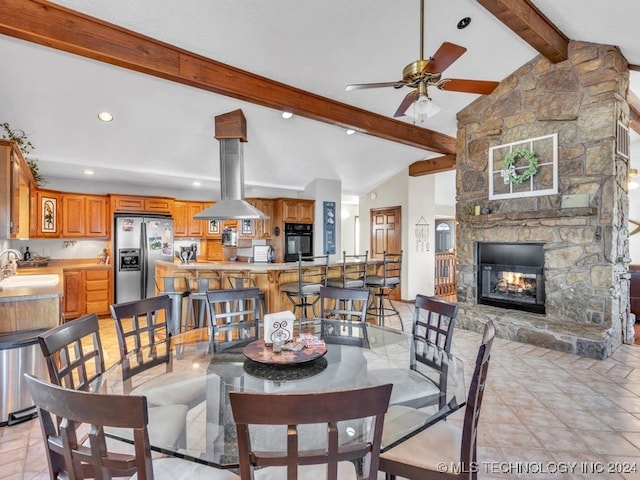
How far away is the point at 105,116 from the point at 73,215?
8.05 ft

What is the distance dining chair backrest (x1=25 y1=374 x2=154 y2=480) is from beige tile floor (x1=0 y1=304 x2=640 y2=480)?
1.48 meters

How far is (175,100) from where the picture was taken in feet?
13.3

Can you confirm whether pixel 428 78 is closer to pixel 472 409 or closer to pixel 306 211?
pixel 472 409

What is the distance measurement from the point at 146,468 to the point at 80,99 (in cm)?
417

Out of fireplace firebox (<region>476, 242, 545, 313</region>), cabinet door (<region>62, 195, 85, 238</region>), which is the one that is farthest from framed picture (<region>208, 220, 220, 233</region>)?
fireplace firebox (<region>476, 242, 545, 313</region>)

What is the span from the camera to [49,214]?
5.40 meters

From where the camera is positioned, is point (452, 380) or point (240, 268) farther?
point (240, 268)

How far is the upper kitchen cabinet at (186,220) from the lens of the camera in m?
6.67

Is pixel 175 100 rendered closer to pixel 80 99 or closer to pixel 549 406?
pixel 80 99

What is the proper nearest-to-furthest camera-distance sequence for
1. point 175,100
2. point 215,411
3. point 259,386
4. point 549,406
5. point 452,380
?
point 215,411 → point 259,386 → point 452,380 → point 549,406 → point 175,100

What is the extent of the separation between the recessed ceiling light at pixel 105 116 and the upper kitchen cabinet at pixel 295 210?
3.32 metres

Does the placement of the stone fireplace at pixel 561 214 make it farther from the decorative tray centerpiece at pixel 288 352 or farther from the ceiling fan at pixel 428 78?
the decorative tray centerpiece at pixel 288 352

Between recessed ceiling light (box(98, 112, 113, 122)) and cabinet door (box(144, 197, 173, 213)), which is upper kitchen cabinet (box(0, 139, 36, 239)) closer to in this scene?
recessed ceiling light (box(98, 112, 113, 122))

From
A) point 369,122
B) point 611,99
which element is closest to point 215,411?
point 369,122
